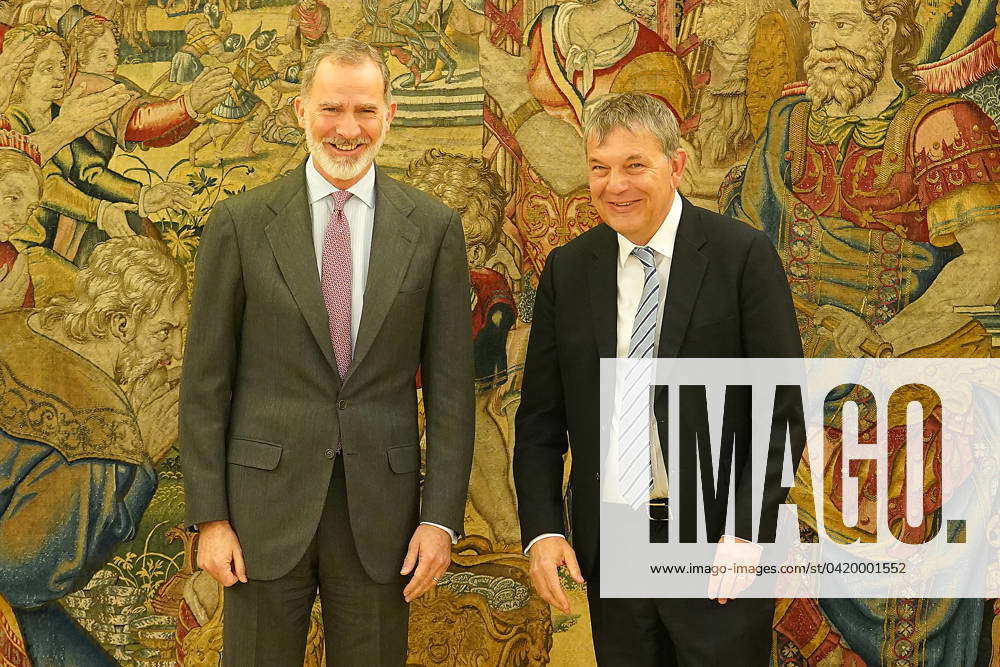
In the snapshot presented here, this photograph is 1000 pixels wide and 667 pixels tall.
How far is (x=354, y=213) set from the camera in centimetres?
247

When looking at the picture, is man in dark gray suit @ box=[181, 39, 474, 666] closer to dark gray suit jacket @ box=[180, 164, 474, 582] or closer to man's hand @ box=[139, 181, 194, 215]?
dark gray suit jacket @ box=[180, 164, 474, 582]

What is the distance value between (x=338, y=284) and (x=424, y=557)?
2.39 feet

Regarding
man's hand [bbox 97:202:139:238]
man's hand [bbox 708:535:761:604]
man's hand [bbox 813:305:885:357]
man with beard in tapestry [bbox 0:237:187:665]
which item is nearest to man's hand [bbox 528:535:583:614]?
man's hand [bbox 708:535:761:604]

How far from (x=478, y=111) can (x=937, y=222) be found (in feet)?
5.34

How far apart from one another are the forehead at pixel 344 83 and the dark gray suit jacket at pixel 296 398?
0.28 meters

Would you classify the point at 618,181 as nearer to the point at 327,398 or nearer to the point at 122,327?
the point at 327,398

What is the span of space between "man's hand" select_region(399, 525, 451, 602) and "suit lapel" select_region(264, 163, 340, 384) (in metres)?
0.46

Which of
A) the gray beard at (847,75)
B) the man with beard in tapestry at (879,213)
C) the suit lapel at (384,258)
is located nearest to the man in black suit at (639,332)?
the suit lapel at (384,258)

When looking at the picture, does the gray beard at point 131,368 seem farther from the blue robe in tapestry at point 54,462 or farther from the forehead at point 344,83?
the forehead at point 344,83

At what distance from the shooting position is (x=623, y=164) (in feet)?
7.53

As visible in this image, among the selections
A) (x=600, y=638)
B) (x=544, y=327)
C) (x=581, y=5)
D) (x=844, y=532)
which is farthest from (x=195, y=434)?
(x=844, y=532)

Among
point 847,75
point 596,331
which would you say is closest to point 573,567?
point 596,331

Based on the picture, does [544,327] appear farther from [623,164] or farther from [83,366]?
[83,366]

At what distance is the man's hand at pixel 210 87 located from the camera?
10.8ft
